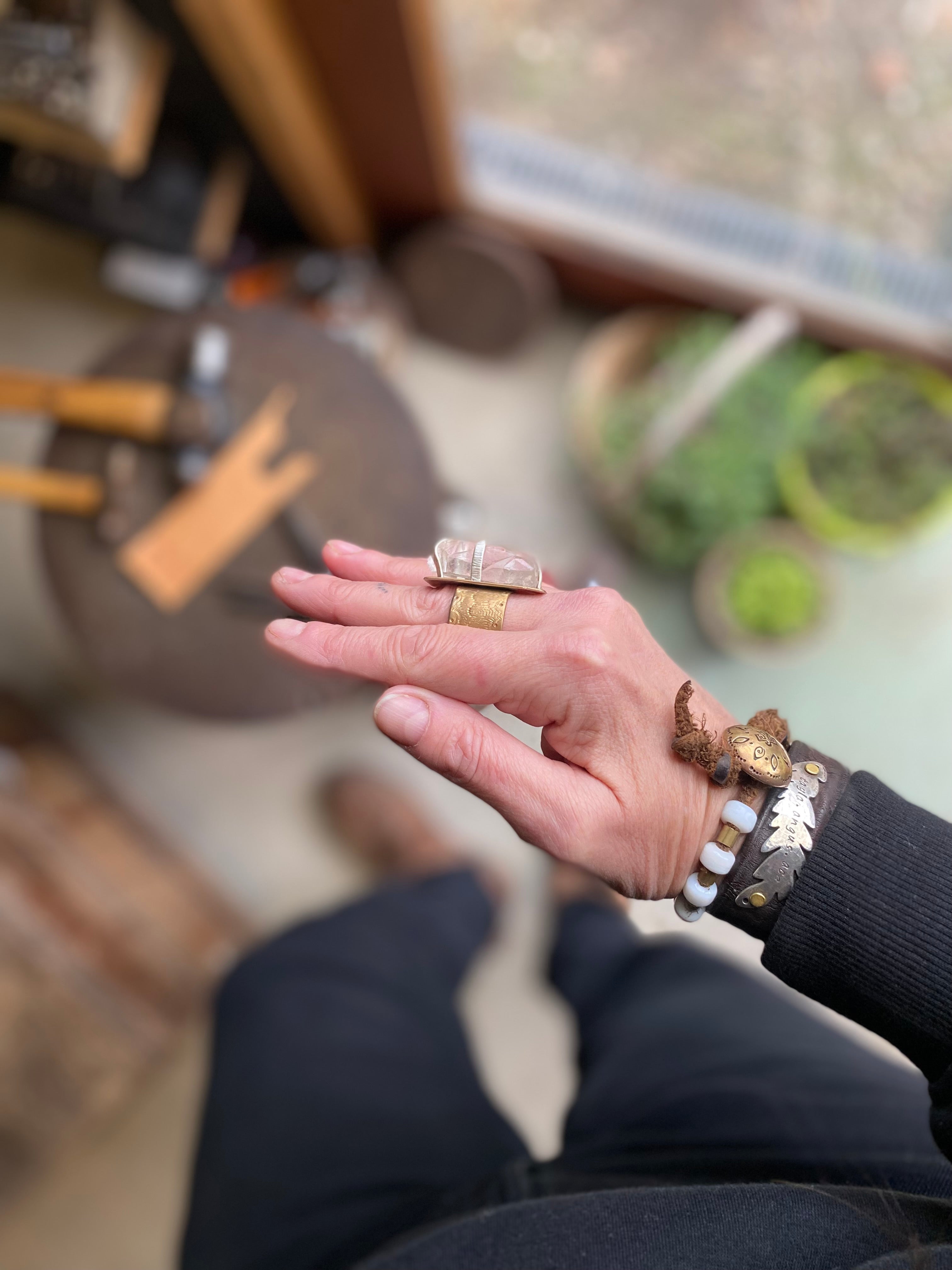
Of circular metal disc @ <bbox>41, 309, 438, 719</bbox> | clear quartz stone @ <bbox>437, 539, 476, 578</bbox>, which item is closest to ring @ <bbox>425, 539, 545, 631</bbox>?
clear quartz stone @ <bbox>437, 539, 476, 578</bbox>

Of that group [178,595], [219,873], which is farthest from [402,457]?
[219,873]

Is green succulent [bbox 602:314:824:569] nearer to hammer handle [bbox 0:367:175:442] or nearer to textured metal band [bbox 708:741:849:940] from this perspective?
hammer handle [bbox 0:367:175:442]

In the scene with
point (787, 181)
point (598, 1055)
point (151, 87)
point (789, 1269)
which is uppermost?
point (787, 181)

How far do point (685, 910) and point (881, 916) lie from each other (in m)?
0.14

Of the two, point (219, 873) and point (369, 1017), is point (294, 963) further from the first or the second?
point (219, 873)

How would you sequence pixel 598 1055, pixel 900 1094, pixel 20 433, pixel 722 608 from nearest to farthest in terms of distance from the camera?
pixel 900 1094 → pixel 598 1055 → pixel 722 608 → pixel 20 433

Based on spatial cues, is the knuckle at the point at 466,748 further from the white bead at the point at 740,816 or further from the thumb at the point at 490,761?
the white bead at the point at 740,816

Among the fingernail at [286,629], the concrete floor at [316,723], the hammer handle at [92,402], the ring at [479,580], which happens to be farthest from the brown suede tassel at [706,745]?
the hammer handle at [92,402]

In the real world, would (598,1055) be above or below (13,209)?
below

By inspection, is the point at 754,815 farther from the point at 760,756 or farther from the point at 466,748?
the point at 466,748

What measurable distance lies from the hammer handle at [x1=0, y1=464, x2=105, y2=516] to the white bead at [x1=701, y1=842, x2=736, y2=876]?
3.82 ft

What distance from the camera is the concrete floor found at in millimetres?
1688

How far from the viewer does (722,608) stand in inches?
70.2

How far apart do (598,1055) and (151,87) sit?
5.66 feet
